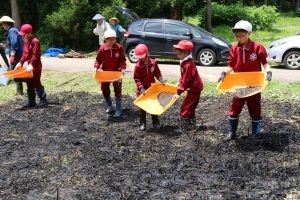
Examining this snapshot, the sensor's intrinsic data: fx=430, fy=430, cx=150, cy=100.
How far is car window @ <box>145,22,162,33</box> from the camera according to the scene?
50.9 ft

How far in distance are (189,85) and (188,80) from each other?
104mm

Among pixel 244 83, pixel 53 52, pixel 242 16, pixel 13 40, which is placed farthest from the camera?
pixel 242 16

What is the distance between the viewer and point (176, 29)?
1534 centimetres

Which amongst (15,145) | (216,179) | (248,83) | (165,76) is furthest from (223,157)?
(165,76)

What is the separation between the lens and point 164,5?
2288 centimetres

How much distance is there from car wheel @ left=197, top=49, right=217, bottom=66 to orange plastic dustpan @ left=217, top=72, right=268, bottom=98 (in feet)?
28.6

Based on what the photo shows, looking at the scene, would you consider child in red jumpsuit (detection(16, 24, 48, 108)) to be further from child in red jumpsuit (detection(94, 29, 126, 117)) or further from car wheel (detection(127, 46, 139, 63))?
car wheel (detection(127, 46, 139, 63))

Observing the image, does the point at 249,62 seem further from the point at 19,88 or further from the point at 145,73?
the point at 19,88

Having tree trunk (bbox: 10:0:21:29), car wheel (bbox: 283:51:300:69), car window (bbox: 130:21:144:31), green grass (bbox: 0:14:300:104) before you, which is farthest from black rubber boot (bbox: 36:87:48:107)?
tree trunk (bbox: 10:0:21:29)

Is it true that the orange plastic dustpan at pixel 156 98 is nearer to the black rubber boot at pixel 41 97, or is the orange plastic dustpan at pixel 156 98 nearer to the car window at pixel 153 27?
the black rubber boot at pixel 41 97

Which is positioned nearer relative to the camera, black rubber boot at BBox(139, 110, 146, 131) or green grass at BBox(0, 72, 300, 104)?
black rubber boot at BBox(139, 110, 146, 131)

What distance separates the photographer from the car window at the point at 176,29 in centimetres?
1526

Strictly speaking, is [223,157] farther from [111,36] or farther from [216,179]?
[111,36]

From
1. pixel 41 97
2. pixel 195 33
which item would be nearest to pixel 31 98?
pixel 41 97
